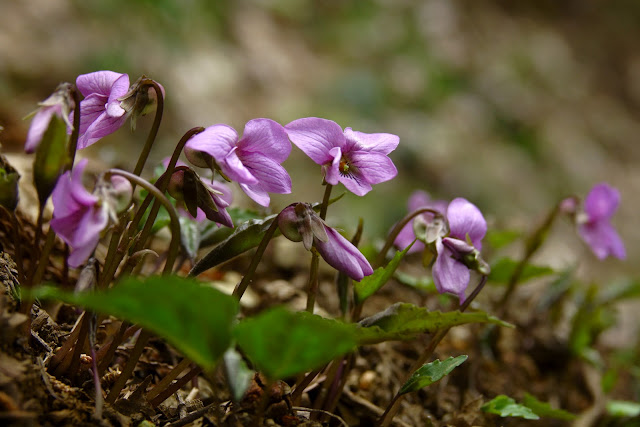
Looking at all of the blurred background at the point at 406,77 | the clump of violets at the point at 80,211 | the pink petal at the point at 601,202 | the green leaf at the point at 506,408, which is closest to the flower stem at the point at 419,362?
the green leaf at the point at 506,408

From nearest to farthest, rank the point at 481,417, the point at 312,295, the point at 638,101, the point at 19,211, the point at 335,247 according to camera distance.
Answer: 1. the point at 335,247
2. the point at 312,295
3. the point at 481,417
4. the point at 19,211
5. the point at 638,101

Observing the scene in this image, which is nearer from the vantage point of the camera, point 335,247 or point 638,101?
point 335,247

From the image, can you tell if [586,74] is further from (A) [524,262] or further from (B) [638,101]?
(A) [524,262]

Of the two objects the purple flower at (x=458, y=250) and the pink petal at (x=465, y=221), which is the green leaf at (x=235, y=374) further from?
the pink petal at (x=465, y=221)

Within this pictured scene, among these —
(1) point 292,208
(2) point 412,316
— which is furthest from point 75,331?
(2) point 412,316

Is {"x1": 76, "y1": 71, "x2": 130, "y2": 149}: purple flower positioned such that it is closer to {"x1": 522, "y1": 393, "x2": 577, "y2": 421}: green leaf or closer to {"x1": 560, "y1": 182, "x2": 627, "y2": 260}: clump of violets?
{"x1": 522, "y1": 393, "x2": 577, "y2": 421}: green leaf

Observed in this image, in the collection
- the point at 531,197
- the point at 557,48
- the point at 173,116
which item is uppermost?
the point at 557,48

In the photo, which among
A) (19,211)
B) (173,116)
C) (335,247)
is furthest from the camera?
(173,116)
